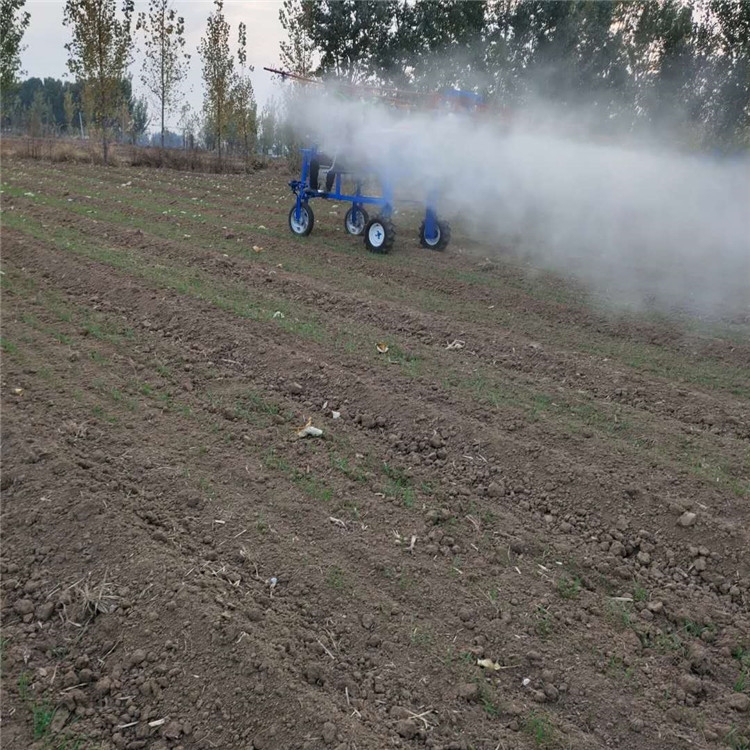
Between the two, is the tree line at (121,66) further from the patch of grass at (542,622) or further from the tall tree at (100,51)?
the patch of grass at (542,622)

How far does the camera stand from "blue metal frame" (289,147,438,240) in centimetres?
1188

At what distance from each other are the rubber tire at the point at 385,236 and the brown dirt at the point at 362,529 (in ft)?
12.6

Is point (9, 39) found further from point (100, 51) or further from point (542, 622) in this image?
point (542, 622)

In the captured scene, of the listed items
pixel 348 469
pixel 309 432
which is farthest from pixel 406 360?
pixel 348 469

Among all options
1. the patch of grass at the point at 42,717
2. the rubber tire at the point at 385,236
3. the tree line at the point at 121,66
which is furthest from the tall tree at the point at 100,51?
the patch of grass at the point at 42,717

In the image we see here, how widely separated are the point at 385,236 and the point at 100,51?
21.6 metres

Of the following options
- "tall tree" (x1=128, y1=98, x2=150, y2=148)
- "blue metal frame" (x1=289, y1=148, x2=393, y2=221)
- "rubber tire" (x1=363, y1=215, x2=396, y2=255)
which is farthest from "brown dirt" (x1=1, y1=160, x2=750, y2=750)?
"tall tree" (x1=128, y1=98, x2=150, y2=148)

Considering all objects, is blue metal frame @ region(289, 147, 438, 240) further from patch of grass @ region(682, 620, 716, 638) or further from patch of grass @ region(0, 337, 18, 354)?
patch of grass @ region(682, 620, 716, 638)

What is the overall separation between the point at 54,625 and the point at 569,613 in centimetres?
280

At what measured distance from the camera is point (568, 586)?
4.02m

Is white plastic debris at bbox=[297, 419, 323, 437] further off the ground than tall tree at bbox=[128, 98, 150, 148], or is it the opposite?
tall tree at bbox=[128, 98, 150, 148]

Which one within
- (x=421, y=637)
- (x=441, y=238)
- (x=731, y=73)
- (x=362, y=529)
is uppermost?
(x=731, y=73)

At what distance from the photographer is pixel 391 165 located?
39.0ft

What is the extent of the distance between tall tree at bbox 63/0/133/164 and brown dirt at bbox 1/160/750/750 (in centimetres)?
2293
